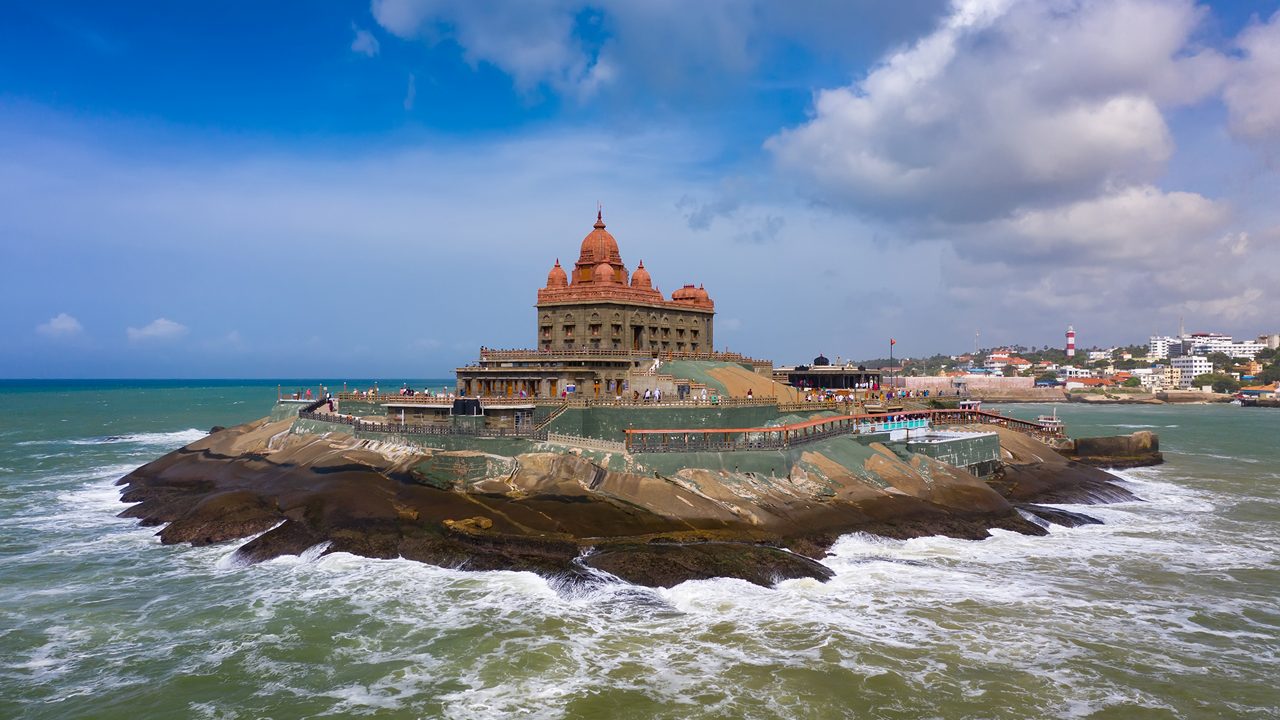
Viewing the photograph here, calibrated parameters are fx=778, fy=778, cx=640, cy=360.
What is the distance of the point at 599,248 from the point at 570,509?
38.4 meters

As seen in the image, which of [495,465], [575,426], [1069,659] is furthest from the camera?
[575,426]

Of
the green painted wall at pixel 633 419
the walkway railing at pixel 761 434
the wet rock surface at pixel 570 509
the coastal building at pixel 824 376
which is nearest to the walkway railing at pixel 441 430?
the wet rock surface at pixel 570 509

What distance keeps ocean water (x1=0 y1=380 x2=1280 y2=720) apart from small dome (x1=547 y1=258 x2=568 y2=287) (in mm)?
41787

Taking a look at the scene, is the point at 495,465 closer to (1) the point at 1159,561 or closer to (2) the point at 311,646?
(2) the point at 311,646

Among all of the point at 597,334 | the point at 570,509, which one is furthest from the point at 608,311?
the point at 570,509

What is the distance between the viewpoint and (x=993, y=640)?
99.6ft

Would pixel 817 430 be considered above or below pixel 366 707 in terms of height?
above

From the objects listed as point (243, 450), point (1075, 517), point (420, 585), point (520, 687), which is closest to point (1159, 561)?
point (1075, 517)

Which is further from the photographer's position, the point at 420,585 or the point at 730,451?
the point at 730,451

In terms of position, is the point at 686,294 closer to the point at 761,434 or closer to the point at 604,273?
the point at 604,273

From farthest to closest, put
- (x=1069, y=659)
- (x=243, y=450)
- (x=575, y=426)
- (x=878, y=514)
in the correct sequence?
(x=243, y=450), (x=575, y=426), (x=878, y=514), (x=1069, y=659)

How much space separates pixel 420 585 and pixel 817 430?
105 feet

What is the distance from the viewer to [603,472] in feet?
159

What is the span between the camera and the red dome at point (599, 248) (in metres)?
77.1
